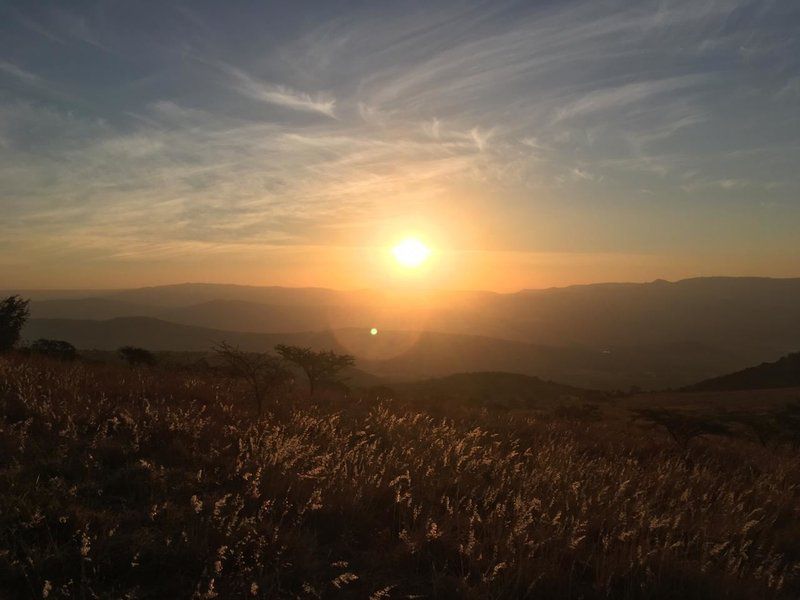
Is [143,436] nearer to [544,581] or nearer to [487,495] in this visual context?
[487,495]

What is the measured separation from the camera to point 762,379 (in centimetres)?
4250

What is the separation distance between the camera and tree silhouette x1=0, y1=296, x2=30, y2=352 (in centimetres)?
2078

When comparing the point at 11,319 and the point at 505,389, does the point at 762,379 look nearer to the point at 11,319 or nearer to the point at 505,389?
the point at 505,389

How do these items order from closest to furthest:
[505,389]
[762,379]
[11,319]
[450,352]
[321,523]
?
[321,523], [11,319], [505,389], [762,379], [450,352]

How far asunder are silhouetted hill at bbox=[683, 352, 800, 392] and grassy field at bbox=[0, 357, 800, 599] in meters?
41.8

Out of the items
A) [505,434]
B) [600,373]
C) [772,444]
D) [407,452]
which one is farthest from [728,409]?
[600,373]

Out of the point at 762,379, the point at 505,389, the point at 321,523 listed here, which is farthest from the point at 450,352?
the point at 321,523

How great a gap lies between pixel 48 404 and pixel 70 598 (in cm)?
352

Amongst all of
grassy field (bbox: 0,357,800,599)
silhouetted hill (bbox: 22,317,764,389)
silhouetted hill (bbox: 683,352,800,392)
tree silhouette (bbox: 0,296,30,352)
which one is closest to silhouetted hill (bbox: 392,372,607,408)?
silhouetted hill (bbox: 683,352,800,392)

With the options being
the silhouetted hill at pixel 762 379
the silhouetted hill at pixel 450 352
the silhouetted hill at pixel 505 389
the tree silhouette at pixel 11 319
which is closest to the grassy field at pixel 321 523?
the tree silhouette at pixel 11 319

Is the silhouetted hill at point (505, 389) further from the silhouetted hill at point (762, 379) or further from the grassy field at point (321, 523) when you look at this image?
the grassy field at point (321, 523)

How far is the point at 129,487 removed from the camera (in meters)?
4.28

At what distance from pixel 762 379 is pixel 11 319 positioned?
53.9 m

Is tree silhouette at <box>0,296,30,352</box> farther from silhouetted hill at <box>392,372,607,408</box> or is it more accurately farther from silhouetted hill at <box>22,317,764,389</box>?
silhouetted hill at <box>22,317,764,389</box>
